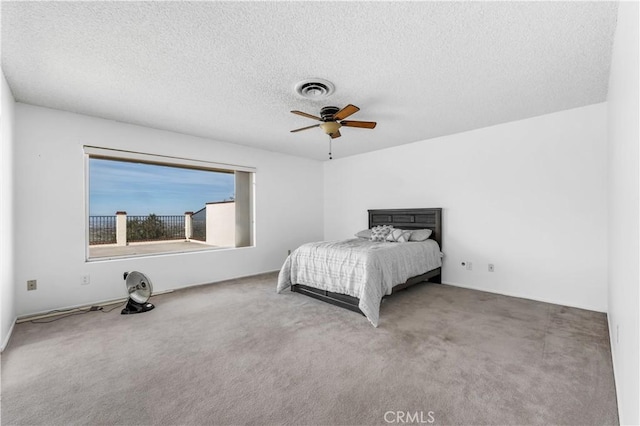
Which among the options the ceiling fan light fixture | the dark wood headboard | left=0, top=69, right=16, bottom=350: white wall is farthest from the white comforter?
left=0, top=69, right=16, bottom=350: white wall

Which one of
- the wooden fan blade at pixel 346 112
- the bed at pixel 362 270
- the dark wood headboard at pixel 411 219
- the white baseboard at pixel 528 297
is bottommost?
the white baseboard at pixel 528 297

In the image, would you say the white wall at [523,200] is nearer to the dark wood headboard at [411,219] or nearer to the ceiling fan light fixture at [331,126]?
the dark wood headboard at [411,219]

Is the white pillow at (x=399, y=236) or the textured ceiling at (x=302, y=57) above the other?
the textured ceiling at (x=302, y=57)

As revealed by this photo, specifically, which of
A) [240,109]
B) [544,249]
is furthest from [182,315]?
[544,249]

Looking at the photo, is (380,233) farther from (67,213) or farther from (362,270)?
(67,213)

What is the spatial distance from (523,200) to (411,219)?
1679 mm

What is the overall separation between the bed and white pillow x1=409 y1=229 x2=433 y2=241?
0.08m

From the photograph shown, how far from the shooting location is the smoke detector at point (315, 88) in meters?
2.70

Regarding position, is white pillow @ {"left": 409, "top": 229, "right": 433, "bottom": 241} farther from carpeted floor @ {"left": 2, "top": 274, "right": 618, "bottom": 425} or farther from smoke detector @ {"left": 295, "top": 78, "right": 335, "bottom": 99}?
smoke detector @ {"left": 295, "top": 78, "right": 335, "bottom": 99}

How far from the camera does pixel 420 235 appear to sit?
15.0 ft

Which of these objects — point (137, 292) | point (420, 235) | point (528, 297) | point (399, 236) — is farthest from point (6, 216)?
point (528, 297)

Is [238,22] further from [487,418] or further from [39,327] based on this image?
[39,327]

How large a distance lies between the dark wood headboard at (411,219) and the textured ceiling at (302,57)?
5.63 ft

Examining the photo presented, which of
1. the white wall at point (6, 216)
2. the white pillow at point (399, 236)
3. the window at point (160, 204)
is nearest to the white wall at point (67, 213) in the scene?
the window at point (160, 204)
